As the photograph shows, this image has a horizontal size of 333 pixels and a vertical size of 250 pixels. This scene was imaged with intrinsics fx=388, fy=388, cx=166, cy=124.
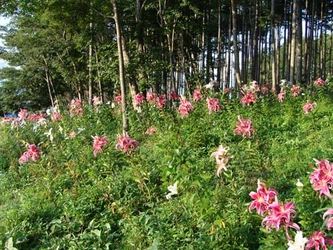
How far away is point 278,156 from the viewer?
5098 mm

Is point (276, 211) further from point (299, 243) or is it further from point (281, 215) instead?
point (299, 243)

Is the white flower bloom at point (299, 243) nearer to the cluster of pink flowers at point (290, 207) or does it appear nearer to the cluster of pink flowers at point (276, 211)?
the cluster of pink flowers at point (290, 207)

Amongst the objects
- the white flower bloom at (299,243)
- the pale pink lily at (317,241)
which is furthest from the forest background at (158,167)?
the white flower bloom at (299,243)

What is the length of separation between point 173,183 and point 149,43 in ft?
44.2

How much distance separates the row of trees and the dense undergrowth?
1981mm

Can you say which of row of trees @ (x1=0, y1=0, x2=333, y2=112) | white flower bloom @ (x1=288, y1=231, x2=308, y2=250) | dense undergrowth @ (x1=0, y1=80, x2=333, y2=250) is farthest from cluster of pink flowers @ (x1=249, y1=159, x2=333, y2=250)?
row of trees @ (x1=0, y1=0, x2=333, y2=112)

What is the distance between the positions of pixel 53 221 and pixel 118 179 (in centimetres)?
94

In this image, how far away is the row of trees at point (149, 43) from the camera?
10148mm

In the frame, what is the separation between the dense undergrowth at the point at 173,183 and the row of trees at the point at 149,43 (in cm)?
198

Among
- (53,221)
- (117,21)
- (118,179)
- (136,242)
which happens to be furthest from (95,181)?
(117,21)

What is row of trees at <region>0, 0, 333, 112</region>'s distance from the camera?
10.1 meters

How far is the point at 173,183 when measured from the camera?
3.45m

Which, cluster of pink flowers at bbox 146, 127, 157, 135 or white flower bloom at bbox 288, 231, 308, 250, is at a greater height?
white flower bloom at bbox 288, 231, 308, 250

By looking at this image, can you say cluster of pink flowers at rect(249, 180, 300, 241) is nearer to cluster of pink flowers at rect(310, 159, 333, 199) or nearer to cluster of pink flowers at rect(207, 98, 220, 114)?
cluster of pink flowers at rect(310, 159, 333, 199)
